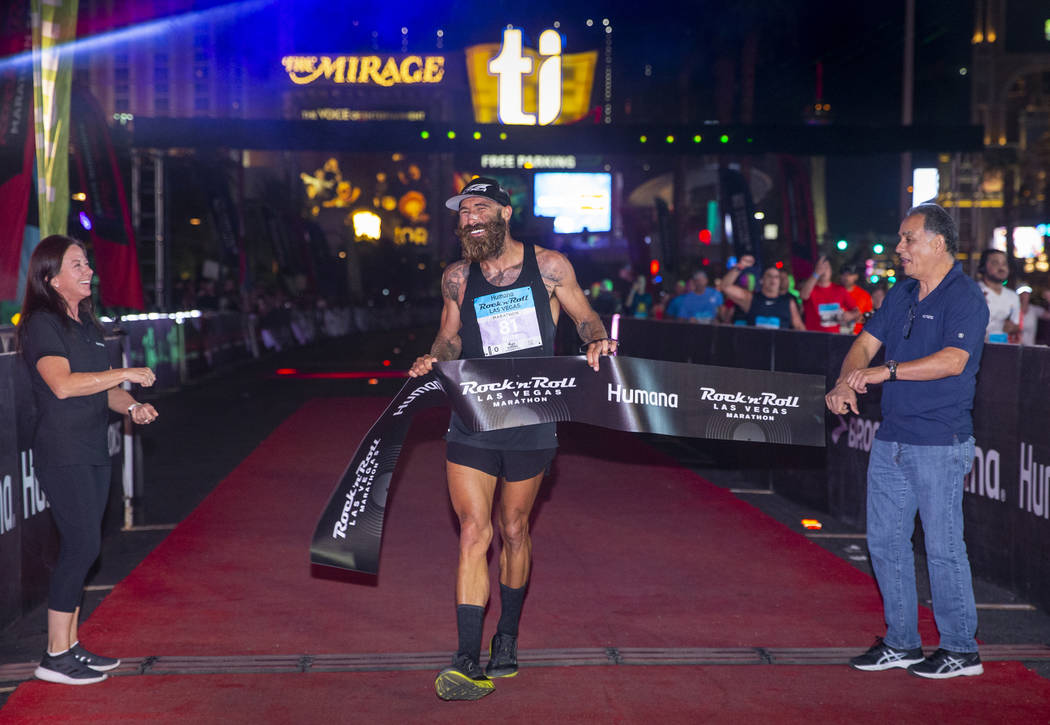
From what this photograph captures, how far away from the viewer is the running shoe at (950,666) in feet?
17.7

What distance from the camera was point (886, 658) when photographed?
550 centimetres

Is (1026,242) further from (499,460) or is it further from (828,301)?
(499,460)

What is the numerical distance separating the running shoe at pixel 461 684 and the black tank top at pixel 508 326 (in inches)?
39.9

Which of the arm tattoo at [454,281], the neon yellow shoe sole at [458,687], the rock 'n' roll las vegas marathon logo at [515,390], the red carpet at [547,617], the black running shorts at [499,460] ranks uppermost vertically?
the arm tattoo at [454,281]

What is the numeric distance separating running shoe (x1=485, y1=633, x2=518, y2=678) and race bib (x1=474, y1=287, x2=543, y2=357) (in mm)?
1368

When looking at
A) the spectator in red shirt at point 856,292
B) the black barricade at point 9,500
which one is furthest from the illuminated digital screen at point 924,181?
the black barricade at point 9,500

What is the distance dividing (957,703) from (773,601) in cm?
190

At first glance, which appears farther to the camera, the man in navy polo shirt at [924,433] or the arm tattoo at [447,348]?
the arm tattoo at [447,348]

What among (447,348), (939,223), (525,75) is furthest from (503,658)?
(525,75)

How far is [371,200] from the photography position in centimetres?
10275

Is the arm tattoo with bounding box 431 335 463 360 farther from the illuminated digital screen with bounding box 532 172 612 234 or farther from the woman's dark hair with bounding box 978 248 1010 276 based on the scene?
the illuminated digital screen with bounding box 532 172 612 234

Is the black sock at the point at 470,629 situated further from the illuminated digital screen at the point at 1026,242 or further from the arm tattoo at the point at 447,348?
the illuminated digital screen at the point at 1026,242

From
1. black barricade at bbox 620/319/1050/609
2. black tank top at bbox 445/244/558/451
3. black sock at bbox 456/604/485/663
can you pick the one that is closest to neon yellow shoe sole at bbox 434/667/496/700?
black sock at bbox 456/604/485/663

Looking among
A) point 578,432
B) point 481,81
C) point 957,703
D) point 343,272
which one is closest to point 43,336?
point 957,703
